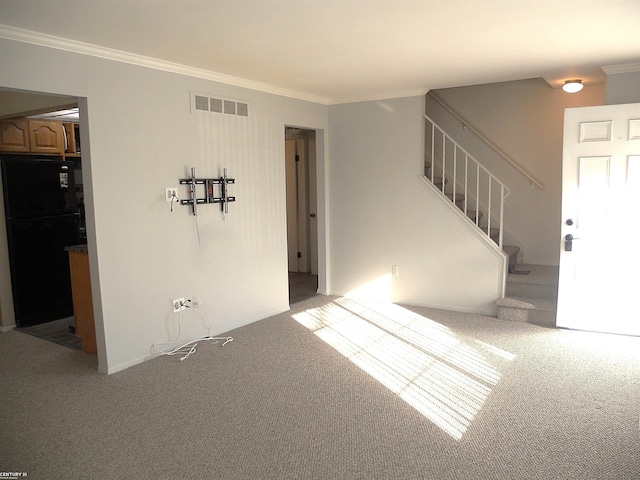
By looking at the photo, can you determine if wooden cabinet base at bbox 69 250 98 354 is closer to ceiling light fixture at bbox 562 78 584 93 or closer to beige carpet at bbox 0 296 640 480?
beige carpet at bbox 0 296 640 480

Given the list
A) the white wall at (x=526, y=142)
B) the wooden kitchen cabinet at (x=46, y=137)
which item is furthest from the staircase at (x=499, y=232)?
the wooden kitchen cabinet at (x=46, y=137)

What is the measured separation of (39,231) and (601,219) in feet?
17.8

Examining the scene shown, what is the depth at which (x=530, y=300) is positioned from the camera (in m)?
4.86

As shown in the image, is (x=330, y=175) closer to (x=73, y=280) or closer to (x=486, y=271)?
(x=486, y=271)

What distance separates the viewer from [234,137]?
4.52 meters

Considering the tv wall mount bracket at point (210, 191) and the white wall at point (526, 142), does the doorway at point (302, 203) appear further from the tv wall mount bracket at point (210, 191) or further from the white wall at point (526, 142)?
the tv wall mount bracket at point (210, 191)

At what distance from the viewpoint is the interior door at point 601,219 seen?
4137 mm

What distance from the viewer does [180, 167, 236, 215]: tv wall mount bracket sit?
161 inches

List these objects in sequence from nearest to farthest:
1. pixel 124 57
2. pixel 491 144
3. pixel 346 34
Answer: pixel 346 34 → pixel 124 57 → pixel 491 144

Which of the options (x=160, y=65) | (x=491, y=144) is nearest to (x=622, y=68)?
(x=491, y=144)

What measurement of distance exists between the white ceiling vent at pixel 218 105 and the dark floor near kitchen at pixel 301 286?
7.51 ft

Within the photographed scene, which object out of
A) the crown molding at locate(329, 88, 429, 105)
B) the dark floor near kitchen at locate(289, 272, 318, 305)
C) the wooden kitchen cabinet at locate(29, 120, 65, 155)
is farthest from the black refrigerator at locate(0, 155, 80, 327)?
the crown molding at locate(329, 88, 429, 105)

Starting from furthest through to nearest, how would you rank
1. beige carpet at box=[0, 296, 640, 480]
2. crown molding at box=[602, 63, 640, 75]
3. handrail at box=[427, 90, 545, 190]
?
handrail at box=[427, 90, 545, 190]
crown molding at box=[602, 63, 640, 75]
beige carpet at box=[0, 296, 640, 480]

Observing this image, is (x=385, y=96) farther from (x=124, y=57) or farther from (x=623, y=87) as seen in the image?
(x=124, y=57)
